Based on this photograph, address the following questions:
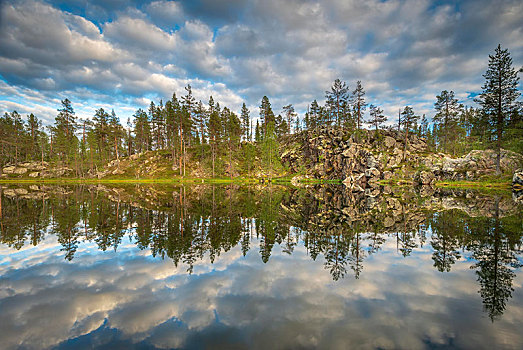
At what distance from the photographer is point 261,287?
6.41m

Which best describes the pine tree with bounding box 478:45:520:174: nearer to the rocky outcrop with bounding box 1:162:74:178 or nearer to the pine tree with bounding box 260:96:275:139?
the pine tree with bounding box 260:96:275:139

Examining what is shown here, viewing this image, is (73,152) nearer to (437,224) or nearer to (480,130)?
(437,224)

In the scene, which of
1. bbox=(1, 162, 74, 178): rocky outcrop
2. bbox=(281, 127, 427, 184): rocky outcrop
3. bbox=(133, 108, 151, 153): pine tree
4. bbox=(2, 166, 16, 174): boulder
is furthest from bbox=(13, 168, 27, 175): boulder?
bbox=(281, 127, 427, 184): rocky outcrop

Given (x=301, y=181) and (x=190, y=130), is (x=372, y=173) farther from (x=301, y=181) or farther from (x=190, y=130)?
(x=190, y=130)

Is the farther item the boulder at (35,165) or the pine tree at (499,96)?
the boulder at (35,165)

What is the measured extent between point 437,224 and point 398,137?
65.7m

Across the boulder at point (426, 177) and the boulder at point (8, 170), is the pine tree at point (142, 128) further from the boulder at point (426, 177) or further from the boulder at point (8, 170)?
the boulder at point (426, 177)

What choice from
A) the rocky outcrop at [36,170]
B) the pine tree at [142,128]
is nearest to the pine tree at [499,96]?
the pine tree at [142,128]

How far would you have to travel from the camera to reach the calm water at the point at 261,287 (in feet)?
14.0

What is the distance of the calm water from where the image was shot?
4.26 metres

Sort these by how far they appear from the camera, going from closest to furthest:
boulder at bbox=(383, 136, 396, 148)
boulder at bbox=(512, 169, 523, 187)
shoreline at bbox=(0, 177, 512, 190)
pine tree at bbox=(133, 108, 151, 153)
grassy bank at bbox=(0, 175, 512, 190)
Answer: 1. boulder at bbox=(512, 169, 523, 187)
2. grassy bank at bbox=(0, 175, 512, 190)
3. shoreline at bbox=(0, 177, 512, 190)
4. boulder at bbox=(383, 136, 396, 148)
5. pine tree at bbox=(133, 108, 151, 153)

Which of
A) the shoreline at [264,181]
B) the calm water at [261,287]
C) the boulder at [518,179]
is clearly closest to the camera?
the calm water at [261,287]

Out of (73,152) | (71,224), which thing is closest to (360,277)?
(71,224)

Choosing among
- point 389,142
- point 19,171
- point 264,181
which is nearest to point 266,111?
A: point 264,181
